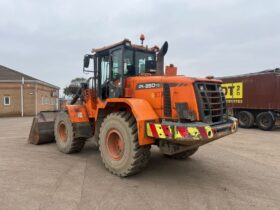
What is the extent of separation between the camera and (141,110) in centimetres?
509

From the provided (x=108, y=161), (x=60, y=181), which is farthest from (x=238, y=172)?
(x=60, y=181)

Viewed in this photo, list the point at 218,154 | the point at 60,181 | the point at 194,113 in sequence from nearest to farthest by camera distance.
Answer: the point at 194,113
the point at 60,181
the point at 218,154

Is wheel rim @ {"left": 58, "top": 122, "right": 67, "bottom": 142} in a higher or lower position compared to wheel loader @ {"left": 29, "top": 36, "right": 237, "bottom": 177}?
lower

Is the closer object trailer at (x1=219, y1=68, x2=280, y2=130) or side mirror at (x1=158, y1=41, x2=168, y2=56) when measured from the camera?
side mirror at (x1=158, y1=41, x2=168, y2=56)

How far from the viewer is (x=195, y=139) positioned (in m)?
4.40

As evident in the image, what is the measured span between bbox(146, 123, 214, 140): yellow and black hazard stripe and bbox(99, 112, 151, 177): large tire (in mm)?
565

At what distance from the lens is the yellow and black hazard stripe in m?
4.43

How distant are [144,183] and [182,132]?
1.37 m

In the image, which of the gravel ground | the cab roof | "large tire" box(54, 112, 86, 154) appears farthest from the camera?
"large tire" box(54, 112, 86, 154)

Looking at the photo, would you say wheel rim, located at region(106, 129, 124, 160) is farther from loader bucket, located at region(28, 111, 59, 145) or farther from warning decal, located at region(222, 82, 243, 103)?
warning decal, located at region(222, 82, 243, 103)

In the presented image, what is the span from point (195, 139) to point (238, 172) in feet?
7.30

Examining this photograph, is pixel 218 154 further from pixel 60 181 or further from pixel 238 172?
pixel 60 181

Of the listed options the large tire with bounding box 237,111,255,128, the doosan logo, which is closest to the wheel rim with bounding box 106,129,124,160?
the doosan logo

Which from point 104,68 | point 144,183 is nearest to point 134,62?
point 104,68
